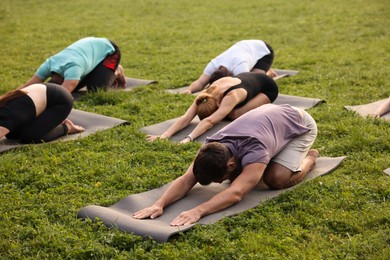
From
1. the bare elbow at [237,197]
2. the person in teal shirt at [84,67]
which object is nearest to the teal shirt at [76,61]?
the person in teal shirt at [84,67]

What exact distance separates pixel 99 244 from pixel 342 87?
531 centimetres

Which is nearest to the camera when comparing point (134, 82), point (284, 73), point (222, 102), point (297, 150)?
point (297, 150)

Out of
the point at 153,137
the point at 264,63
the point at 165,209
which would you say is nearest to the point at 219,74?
the point at 264,63

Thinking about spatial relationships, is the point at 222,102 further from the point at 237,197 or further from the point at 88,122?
the point at 237,197

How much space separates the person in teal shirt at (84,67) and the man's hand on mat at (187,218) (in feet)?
12.8

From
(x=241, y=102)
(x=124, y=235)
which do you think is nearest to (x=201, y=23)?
(x=241, y=102)

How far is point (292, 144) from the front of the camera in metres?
5.25

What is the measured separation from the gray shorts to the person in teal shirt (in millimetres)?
3647

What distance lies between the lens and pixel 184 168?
5613 mm

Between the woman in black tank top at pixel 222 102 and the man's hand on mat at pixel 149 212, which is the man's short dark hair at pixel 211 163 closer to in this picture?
the man's hand on mat at pixel 149 212

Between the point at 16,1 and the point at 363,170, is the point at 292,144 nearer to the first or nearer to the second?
the point at 363,170

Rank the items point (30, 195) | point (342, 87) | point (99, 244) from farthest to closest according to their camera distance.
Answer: point (342, 87) < point (30, 195) < point (99, 244)

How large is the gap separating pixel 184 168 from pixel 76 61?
3145mm

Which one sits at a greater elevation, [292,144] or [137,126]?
[292,144]
